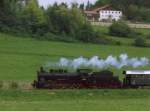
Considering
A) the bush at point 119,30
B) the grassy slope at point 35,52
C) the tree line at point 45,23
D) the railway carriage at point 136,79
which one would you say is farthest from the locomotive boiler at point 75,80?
the bush at point 119,30

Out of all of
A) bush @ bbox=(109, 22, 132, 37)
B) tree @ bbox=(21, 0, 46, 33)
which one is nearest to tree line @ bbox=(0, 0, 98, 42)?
tree @ bbox=(21, 0, 46, 33)

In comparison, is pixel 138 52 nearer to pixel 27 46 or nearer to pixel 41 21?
pixel 27 46

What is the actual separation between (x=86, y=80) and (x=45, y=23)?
255 feet

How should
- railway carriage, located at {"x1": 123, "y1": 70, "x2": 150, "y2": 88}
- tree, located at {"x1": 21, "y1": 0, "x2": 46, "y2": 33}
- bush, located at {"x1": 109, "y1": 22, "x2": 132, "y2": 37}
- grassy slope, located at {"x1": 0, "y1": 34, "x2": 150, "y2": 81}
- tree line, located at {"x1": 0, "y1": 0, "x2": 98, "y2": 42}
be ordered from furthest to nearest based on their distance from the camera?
1. bush, located at {"x1": 109, "y1": 22, "x2": 132, "y2": 37}
2. tree, located at {"x1": 21, "y1": 0, "x2": 46, "y2": 33}
3. tree line, located at {"x1": 0, "y1": 0, "x2": 98, "y2": 42}
4. grassy slope, located at {"x1": 0, "y1": 34, "x2": 150, "y2": 81}
5. railway carriage, located at {"x1": 123, "y1": 70, "x2": 150, "y2": 88}

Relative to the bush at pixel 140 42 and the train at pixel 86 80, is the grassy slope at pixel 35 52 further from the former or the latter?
the train at pixel 86 80

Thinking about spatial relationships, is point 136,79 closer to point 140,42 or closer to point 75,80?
point 75,80

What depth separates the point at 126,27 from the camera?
429 feet

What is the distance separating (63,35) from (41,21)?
682cm

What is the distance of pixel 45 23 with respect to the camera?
118m

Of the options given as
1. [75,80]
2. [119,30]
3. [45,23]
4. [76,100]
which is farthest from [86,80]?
[119,30]

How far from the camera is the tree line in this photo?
113250 millimetres

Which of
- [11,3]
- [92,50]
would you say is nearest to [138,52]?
[92,50]

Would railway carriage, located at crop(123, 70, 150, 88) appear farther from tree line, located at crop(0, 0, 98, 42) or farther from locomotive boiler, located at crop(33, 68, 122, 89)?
tree line, located at crop(0, 0, 98, 42)

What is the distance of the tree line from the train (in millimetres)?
69383
